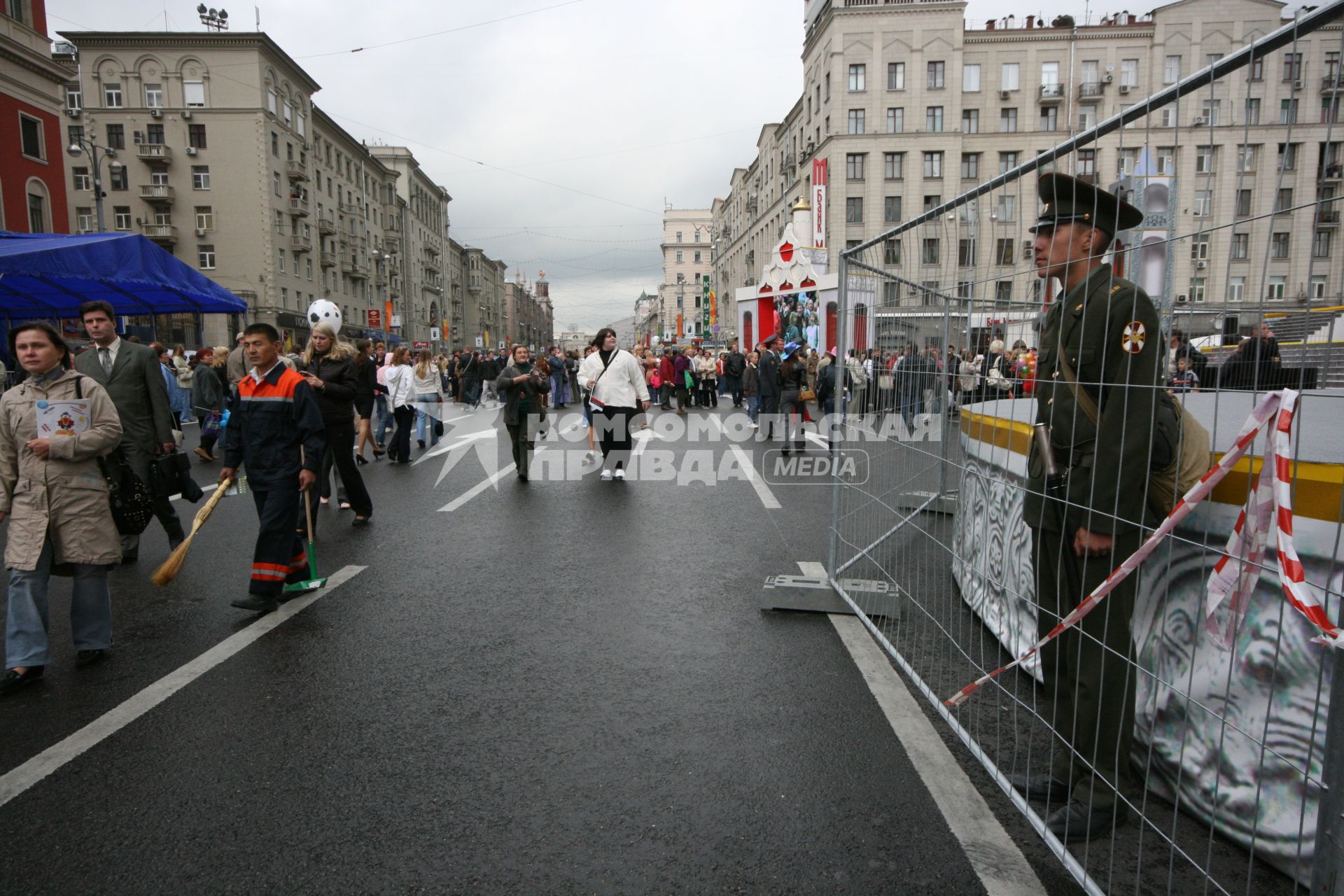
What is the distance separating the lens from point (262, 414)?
496 centimetres

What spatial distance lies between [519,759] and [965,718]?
1.80 m

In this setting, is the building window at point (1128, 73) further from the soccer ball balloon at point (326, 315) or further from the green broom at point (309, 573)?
the green broom at point (309, 573)

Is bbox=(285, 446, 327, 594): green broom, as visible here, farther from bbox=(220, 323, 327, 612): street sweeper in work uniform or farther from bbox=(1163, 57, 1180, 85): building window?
bbox=(1163, 57, 1180, 85): building window

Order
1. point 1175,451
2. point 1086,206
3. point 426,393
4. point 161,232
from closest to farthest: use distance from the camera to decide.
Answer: point 1175,451, point 1086,206, point 426,393, point 161,232

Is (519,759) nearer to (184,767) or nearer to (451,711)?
(451,711)

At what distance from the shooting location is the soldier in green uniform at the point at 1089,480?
2.34 metres

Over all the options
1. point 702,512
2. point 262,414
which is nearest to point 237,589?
point 262,414

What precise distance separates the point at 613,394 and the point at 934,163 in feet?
156

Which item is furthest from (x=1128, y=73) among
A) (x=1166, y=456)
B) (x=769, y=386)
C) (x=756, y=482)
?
(x=1166, y=456)

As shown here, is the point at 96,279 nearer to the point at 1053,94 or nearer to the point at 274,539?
the point at 274,539

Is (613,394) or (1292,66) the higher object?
(1292,66)

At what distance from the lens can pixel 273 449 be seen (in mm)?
4969

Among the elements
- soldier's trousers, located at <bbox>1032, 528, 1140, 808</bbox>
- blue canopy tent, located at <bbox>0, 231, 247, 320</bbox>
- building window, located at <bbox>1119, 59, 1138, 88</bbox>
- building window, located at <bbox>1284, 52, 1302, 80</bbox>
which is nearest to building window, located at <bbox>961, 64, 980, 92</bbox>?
building window, located at <bbox>1119, 59, 1138, 88</bbox>

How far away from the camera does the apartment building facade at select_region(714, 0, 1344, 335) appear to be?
69.7 inches
